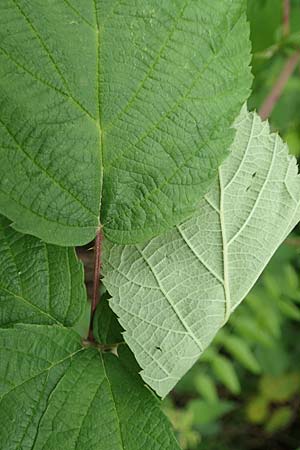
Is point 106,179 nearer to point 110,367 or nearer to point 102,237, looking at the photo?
point 102,237

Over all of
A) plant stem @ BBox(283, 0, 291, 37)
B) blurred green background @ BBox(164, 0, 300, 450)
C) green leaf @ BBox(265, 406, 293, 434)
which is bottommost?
green leaf @ BBox(265, 406, 293, 434)

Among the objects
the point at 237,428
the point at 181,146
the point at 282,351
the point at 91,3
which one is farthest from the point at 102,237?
the point at 237,428

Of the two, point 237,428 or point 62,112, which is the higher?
point 62,112

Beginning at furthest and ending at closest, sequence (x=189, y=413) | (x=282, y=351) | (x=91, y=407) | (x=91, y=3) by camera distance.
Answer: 1. (x=282, y=351)
2. (x=189, y=413)
3. (x=91, y=407)
4. (x=91, y=3)

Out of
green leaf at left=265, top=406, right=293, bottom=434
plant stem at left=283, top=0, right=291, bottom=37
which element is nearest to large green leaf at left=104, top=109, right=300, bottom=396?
plant stem at left=283, top=0, right=291, bottom=37

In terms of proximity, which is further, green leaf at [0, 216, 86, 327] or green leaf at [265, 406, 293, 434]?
green leaf at [265, 406, 293, 434]

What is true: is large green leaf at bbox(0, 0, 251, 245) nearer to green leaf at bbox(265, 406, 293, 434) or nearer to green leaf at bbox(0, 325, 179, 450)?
green leaf at bbox(0, 325, 179, 450)
